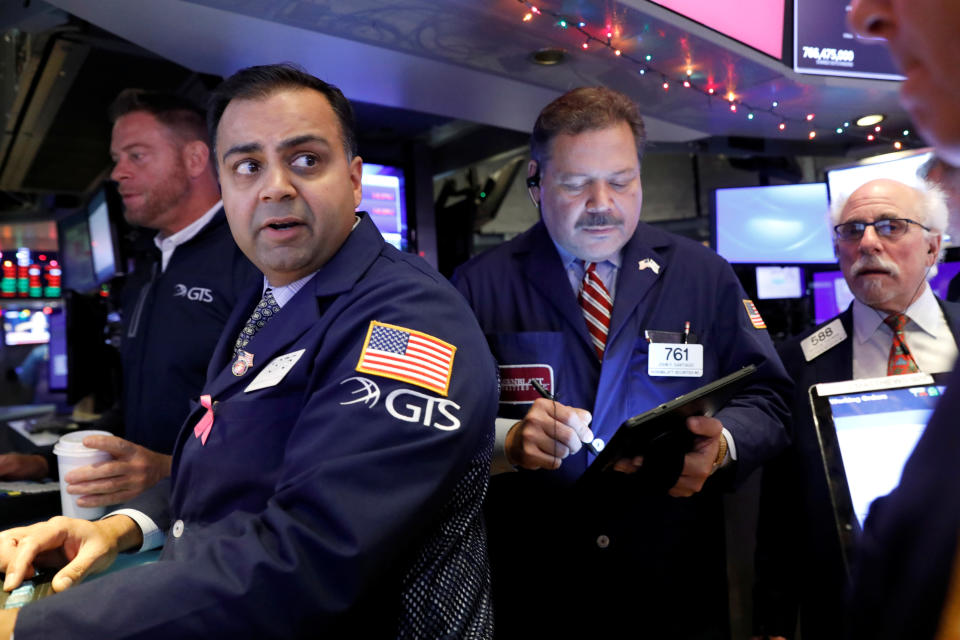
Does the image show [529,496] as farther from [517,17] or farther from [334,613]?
[517,17]

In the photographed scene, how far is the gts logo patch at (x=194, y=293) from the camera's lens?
86.4 inches

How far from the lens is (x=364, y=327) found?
1132 millimetres

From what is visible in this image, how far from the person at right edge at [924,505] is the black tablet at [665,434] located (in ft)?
2.25

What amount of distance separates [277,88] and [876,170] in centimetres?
284

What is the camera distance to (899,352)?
1971 mm

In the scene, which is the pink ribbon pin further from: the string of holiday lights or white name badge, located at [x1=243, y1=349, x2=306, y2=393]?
the string of holiday lights

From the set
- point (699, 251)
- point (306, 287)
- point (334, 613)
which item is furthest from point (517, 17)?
point (334, 613)

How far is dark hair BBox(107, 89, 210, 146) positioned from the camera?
2.57 meters

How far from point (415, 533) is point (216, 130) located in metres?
1.04

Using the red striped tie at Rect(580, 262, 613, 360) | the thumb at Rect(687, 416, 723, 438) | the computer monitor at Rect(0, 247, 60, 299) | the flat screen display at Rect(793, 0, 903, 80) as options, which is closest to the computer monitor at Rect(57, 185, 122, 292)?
the computer monitor at Rect(0, 247, 60, 299)

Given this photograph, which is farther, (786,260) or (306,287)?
(786,260)

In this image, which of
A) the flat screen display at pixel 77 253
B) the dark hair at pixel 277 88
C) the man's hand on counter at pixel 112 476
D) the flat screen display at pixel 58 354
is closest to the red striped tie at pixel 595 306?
the dark hair at pixel 277 88

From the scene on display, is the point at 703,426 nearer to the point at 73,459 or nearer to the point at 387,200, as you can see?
the point at 73,459

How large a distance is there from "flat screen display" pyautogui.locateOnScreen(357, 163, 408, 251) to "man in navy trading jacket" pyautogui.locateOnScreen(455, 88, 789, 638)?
9.08 ft
